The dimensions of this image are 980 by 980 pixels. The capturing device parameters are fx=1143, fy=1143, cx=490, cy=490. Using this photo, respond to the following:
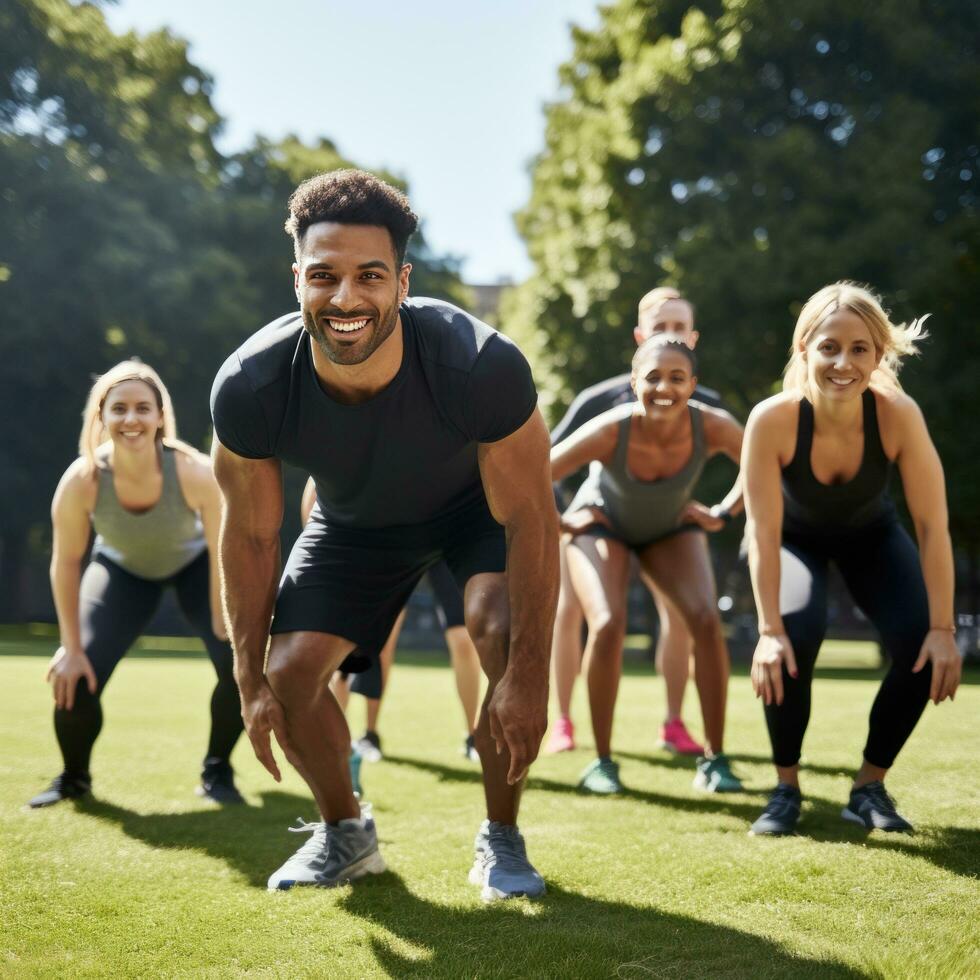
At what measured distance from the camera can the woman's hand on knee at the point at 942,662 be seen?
434cm

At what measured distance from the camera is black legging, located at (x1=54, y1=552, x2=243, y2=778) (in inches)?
219

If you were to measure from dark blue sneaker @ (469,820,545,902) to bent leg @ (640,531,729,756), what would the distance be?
222cm

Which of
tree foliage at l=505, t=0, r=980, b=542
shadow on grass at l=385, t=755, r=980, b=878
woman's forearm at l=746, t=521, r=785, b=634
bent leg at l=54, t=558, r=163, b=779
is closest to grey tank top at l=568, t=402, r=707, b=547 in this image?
woman's forearm at l=746, t=521, r=785, b=634

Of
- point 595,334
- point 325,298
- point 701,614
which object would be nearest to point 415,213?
point 325,298

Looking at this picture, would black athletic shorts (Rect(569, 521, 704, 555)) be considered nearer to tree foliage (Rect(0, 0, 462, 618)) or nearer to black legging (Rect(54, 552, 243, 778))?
black legging (Rect(54, 552, 243, 778))

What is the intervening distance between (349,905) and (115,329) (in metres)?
25.0

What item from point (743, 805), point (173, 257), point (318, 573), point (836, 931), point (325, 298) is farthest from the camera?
point (173, 257)

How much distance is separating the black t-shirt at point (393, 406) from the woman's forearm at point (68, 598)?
88.0 inches

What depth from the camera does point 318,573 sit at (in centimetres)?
406

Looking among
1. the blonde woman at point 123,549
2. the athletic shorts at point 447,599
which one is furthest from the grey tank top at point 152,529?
the athletic shorts at point 447,599

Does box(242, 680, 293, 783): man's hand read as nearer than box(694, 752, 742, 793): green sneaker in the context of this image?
Yes

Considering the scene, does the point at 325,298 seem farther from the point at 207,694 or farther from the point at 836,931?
the point at 207,694

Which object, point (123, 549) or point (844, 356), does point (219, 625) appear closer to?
point (123, 549)

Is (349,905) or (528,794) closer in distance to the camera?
(349,905)
